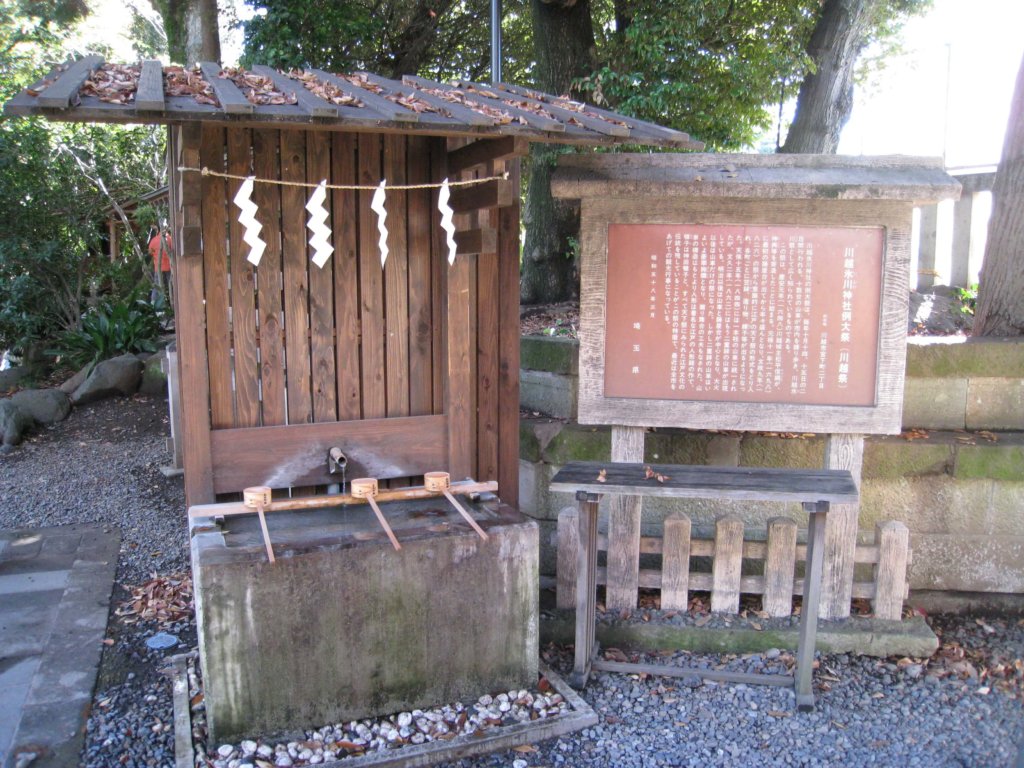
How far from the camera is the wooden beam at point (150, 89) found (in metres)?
3.39

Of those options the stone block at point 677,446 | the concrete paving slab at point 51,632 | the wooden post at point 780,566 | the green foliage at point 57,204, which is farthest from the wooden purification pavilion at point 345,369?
the green foliage at point 57,204

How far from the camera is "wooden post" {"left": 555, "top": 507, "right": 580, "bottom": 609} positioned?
492cm

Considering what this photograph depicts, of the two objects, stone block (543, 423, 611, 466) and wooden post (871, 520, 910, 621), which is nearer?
wooden post (871, 520, 910, 621)

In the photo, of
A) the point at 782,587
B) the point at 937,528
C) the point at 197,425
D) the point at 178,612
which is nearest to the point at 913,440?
the point at 937,528

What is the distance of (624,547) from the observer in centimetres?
508

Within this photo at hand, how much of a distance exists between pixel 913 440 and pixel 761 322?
5.01 feet

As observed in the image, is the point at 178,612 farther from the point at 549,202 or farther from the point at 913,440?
the point at 549,202

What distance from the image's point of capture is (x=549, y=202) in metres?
9.47

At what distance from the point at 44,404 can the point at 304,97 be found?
347 inches

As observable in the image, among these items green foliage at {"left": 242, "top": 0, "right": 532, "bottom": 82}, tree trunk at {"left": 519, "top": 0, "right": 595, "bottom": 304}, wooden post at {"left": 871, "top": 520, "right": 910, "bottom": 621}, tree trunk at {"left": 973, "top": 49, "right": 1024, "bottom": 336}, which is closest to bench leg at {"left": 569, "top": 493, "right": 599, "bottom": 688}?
wooden post at {"left": 871, "top": 520, "right": 910, "bottom": 621}

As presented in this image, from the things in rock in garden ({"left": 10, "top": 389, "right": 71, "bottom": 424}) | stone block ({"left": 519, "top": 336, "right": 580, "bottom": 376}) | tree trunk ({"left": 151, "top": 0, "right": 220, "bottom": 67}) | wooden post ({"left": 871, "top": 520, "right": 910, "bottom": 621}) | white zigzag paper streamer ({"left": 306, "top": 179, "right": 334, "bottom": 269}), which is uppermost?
tree trunk ({"left": 151, "top": 0, "right": 220, "bottom": 67})

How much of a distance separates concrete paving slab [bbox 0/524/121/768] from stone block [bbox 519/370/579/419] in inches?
132

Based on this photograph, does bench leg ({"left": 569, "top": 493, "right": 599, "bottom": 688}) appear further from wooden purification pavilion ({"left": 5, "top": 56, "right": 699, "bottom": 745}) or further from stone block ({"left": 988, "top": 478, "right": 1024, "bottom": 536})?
stone block ({"left": 988, "top": 478, "right": 1024, "bottom": 536})

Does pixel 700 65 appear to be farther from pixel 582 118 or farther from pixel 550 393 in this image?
pixel 582 118
